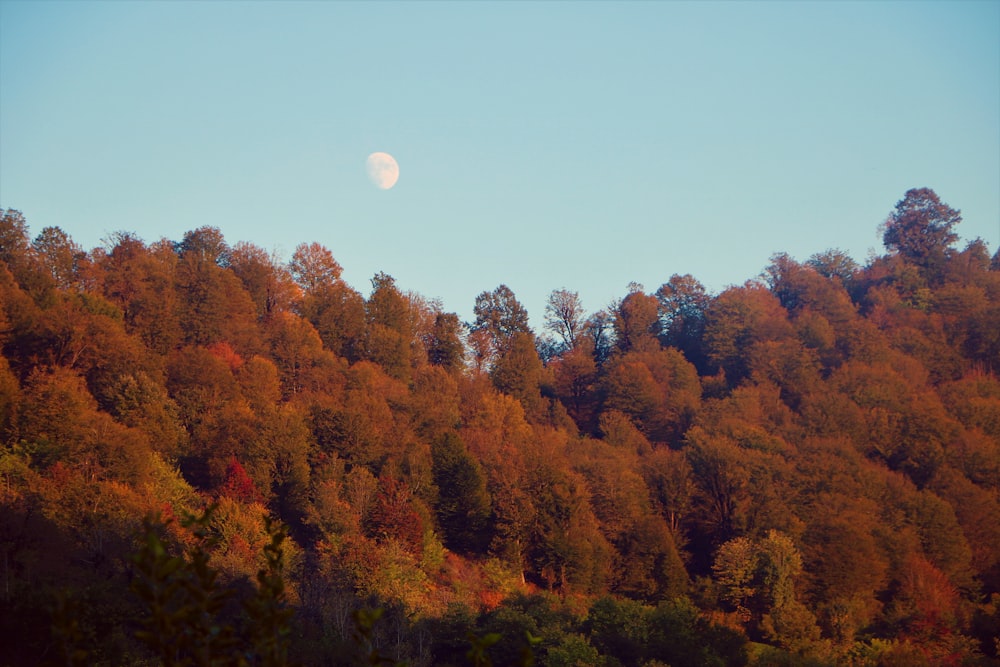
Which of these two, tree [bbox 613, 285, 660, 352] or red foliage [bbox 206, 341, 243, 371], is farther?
tree [bbox 613, 285, 660, 352]

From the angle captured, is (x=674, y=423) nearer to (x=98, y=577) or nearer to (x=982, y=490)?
(x=982, y=490)

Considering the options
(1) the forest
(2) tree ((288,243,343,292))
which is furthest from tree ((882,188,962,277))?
(2) tree ((288,243,343,292))

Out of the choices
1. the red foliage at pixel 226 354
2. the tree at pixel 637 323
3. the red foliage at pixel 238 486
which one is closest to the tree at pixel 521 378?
the tree at pixel 637 323

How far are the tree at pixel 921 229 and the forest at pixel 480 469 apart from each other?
13464 millimetres

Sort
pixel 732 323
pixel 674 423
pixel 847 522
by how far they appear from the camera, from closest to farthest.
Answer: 1. pixel 847 522
2. pixel 674 423
3. pixel 732 323

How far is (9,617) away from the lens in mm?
21672

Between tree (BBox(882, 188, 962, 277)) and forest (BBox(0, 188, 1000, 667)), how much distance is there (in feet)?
44.2

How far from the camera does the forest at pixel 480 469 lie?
111 feet

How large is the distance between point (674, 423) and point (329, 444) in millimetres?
32729

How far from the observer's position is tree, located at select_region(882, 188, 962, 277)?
90250 millimetres

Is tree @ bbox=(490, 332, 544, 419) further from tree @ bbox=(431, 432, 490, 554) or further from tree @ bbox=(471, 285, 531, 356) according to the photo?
tree @ bbox=(431, 432, 490, 554)

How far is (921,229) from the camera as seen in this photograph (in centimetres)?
9281

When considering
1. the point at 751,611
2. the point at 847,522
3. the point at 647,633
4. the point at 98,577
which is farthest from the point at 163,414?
the point at 847,522

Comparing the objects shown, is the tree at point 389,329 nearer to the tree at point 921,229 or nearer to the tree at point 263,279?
the tree at point 263,279
